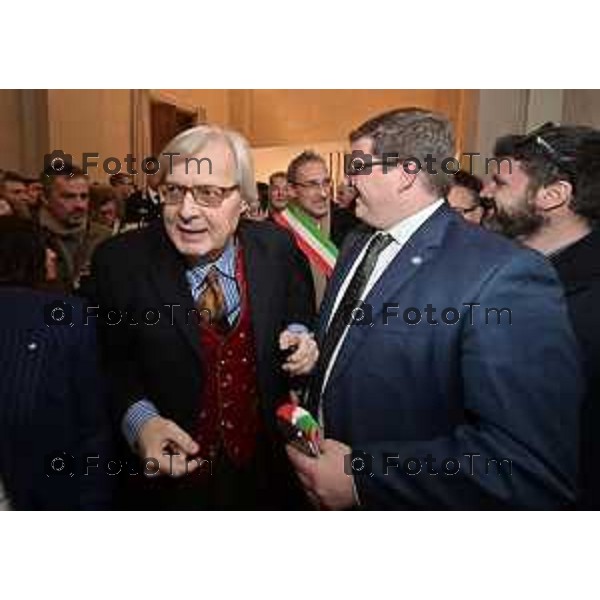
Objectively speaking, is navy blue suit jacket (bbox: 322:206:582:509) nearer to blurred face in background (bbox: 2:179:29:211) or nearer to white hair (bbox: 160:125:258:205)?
white hair (bbox: 160:125:258:205)

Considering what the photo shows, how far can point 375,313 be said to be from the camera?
1.13m

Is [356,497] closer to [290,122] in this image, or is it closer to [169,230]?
[169,230]

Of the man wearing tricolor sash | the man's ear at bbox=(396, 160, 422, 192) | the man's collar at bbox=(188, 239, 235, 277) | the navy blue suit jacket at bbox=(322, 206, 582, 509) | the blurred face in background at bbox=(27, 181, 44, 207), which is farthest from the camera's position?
the man wearing tricolor sash

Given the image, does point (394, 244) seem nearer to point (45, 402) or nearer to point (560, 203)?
point (560, 203)

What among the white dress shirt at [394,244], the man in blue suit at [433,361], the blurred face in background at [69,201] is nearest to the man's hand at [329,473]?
the man in blue suit at [433,361]

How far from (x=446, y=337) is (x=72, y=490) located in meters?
0.67

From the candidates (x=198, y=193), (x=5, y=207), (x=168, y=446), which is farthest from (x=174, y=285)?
Answer: (x=5, y=207)

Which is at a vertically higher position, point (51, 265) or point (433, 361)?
point (51, 265)

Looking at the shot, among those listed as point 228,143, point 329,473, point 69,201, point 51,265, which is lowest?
point 329,473

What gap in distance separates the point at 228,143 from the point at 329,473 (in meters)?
0.57

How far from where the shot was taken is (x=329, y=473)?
116cm

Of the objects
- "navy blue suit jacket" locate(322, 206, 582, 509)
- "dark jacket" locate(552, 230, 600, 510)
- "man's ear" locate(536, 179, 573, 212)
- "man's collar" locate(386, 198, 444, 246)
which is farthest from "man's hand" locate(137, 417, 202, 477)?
"man's ear" locate(536, 179, 573, 212)

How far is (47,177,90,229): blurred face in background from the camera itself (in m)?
1.38

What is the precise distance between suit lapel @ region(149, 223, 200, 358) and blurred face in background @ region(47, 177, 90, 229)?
0.75 feet
